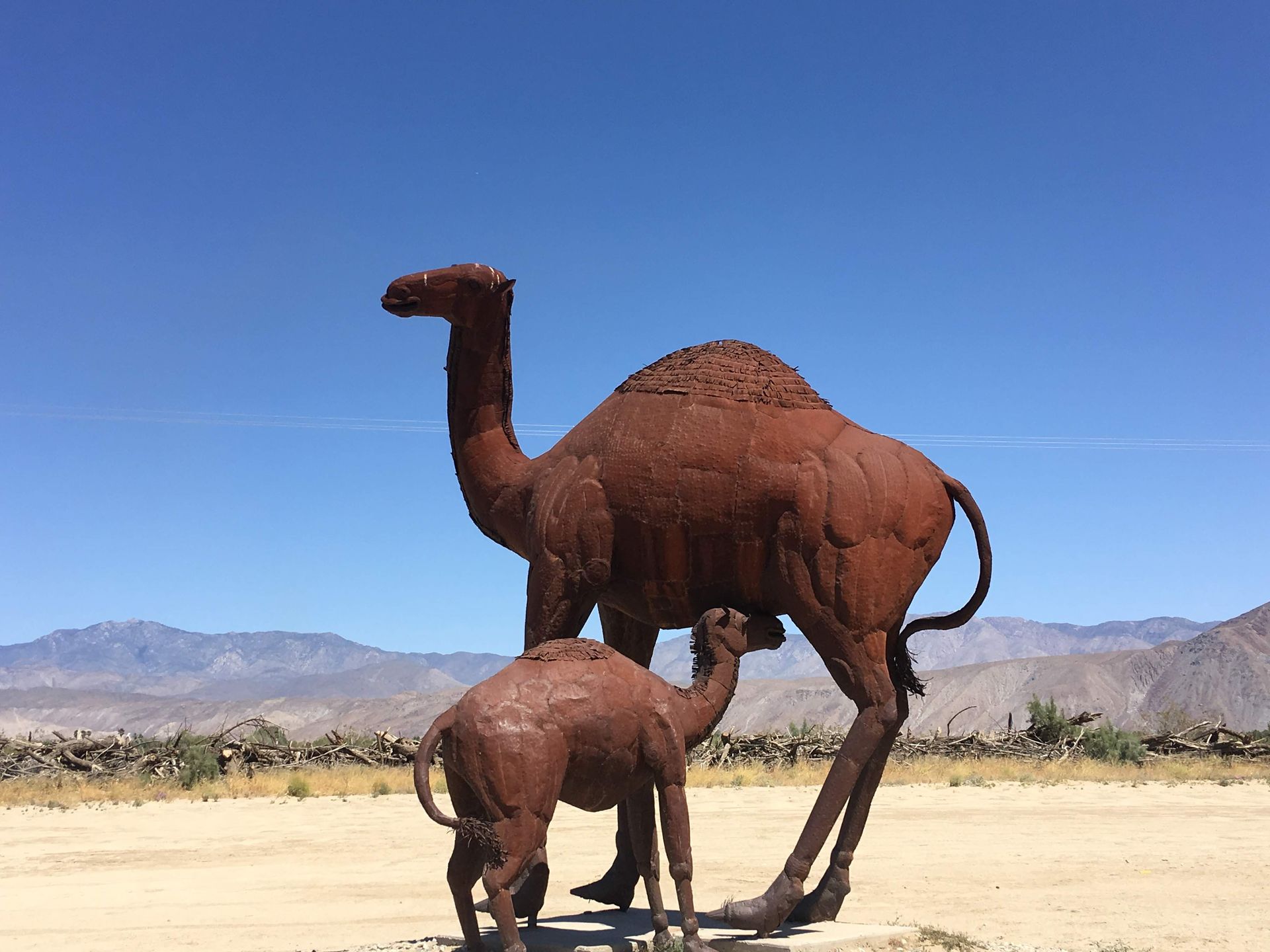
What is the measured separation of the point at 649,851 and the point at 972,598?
10.8 ft

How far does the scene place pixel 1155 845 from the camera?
1312cm

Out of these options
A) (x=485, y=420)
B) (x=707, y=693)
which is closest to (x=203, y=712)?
(x=485, y=420)

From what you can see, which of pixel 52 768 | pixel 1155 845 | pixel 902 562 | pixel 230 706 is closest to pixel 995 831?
pixel 1155 845

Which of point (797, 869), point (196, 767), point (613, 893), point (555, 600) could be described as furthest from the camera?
point (196, 767)

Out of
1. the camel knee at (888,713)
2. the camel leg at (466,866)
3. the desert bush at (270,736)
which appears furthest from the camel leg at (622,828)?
the desert bush at (270,736)

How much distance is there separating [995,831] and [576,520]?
969 centimetres

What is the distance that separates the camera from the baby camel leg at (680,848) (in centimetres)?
632

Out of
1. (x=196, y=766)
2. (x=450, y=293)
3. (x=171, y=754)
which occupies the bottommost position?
(x=196, y=766)

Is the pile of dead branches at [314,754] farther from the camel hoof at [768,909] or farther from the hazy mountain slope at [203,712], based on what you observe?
the hazy mountain slope at [203,712]

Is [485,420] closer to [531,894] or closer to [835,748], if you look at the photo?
[531,894]

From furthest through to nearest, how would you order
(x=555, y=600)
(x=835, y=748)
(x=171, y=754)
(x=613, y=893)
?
(x=835, y=748) → (x=171, y=754) → (x=613, y=893) → (x=555, y=600)

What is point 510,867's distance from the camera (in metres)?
5.78

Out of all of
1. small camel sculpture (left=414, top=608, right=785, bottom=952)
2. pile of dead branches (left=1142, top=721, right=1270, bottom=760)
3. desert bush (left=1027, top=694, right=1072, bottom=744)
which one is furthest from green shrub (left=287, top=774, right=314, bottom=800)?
pile of dead branches (left=1142, top=721, right=1270, bottom=760)

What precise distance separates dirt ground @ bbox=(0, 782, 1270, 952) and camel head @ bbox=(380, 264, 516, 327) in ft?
15.4
